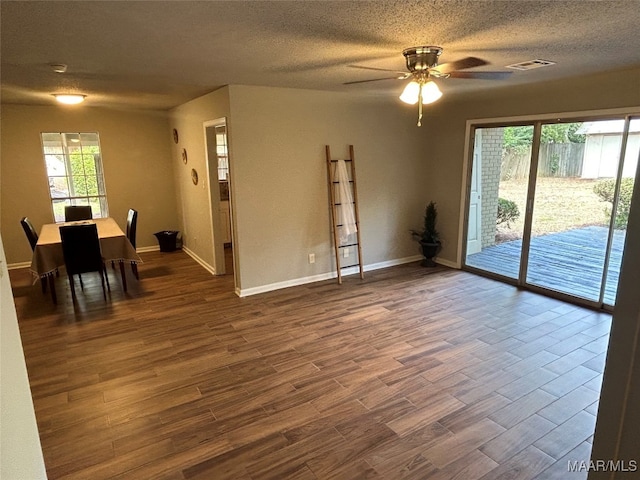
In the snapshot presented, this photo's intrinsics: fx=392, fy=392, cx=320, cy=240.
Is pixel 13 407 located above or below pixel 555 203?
below

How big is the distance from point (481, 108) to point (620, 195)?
1988 millimetres

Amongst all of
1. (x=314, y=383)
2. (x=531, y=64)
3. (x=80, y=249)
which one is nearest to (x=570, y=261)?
(x=531, y=64)

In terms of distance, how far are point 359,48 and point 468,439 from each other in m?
2.65

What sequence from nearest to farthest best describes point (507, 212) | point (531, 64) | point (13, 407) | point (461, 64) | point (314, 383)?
point (13, 407), point (461, 64), point (314, 383), point (531, 64), point (507, 212)

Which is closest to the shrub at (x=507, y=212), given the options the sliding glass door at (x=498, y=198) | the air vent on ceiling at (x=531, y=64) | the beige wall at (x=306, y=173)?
the sliding glass door at (x=498, y=198)

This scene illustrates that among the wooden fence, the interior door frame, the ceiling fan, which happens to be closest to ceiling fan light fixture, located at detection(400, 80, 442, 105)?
the ceiling fan

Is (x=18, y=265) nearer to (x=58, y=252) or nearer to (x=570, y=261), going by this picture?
(x=58, y=252)

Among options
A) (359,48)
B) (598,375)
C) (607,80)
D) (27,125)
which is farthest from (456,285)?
(27,125)

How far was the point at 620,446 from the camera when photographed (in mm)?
684

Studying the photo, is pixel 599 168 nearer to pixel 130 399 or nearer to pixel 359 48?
pixel 359 48

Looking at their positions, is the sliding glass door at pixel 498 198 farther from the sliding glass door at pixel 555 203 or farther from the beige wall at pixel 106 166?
the beige wall at pixel 106 166

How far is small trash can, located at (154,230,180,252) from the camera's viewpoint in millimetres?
6848

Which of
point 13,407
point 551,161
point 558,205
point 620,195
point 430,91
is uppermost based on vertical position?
point 430,91

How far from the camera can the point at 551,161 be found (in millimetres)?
4562
